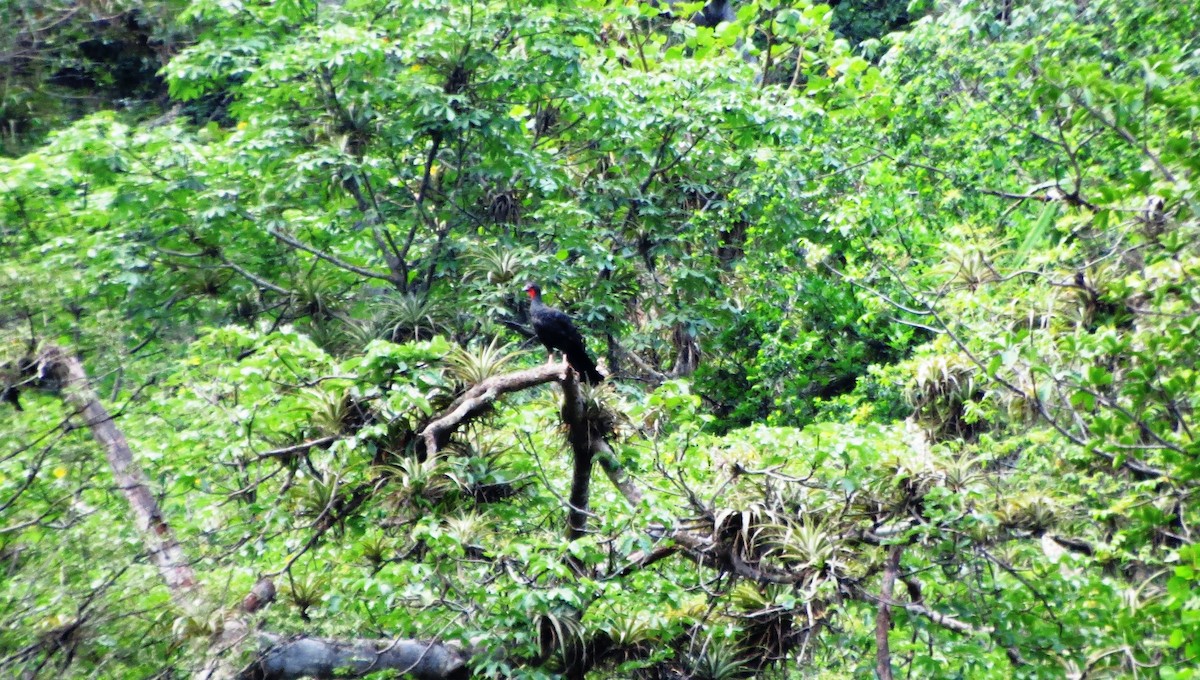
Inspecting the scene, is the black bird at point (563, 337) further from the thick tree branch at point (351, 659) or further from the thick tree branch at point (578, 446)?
the thick tree branch at point (351, 659)

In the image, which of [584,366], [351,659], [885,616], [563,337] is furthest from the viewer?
[563,337]

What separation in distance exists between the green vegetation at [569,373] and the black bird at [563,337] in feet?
0.63

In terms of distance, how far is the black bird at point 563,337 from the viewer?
5.11 metres

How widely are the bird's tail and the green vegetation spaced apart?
0.16 m

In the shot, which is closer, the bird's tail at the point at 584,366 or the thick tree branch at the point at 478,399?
the thick tree branch at the point at 478,399

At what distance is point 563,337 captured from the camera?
5.44 metres

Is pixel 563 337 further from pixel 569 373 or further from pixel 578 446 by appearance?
pixel 569 373

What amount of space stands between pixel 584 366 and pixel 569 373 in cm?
58

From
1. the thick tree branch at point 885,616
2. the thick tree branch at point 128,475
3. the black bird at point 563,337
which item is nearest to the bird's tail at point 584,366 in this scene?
the black bird at point 563,337

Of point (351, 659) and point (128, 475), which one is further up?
point (128, 475)

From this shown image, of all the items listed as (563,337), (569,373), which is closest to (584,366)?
(563,337)

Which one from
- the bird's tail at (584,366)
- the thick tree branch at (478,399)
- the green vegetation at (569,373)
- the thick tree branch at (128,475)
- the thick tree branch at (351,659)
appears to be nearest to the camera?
the green vegetation at (569,373)

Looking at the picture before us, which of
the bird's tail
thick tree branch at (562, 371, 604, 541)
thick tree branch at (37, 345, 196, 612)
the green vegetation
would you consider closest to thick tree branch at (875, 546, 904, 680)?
the green vegetation

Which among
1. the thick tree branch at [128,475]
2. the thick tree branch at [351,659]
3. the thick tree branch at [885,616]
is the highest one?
the thick tree branch at [128,475]
